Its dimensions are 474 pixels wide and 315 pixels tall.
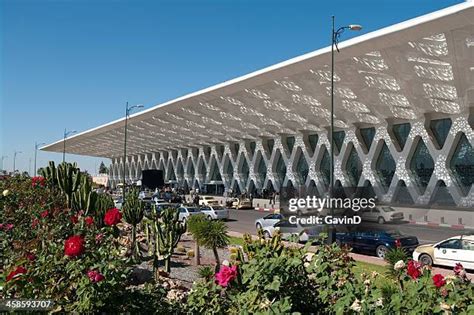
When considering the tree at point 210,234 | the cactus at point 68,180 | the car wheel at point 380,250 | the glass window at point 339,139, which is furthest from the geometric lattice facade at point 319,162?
the cactus at point 68,180

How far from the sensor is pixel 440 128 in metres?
39.8

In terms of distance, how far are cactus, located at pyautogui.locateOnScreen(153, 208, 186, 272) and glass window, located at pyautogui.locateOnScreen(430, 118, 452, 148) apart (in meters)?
33.1

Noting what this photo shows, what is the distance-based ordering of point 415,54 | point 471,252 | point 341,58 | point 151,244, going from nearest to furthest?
point 151,244 < point 471,252 < point 415,54 < point 341,58

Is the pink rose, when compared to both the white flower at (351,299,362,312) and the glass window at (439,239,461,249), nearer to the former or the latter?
the white flower at (351,299,362,312)

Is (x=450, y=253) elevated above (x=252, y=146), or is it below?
below

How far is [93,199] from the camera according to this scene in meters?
13.7

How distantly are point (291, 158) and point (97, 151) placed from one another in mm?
70359

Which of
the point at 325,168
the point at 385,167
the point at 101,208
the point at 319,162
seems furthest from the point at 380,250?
the point at 325,168

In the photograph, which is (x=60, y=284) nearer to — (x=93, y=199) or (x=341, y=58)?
(x=93, y=199)

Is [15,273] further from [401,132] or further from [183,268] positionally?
[401,132]

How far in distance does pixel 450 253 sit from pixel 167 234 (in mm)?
9469

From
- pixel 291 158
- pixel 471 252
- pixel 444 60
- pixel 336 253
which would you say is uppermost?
pixel 444 60

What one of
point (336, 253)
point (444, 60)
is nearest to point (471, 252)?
point (336, 253)

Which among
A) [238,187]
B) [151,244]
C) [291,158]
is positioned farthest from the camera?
[238,187]
